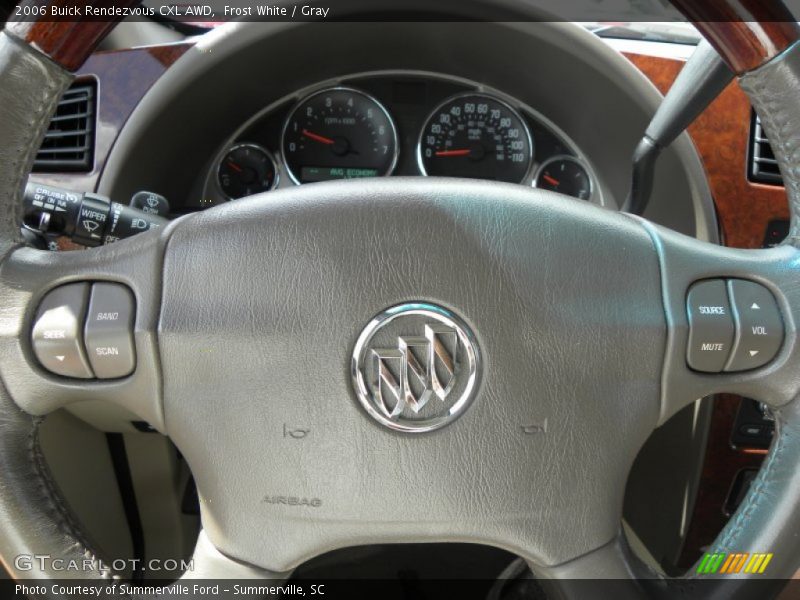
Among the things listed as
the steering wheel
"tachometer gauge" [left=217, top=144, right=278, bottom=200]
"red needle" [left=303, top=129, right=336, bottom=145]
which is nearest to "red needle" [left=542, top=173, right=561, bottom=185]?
"red needle" [left=303, top=129, right=336, bottom=145]

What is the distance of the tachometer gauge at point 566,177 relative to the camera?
1690mm

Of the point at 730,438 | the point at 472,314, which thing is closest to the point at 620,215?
the point at 472,314

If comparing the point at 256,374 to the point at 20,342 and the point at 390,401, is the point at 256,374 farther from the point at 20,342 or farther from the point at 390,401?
the point at 20,342

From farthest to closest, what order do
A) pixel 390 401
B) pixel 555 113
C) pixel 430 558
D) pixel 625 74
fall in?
pixel 555 113 → pixel 625 74 → pixel 430 558 → pixel 390 401

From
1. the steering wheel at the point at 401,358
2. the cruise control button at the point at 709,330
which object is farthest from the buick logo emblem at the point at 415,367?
the cruise control button at the point at 709,330

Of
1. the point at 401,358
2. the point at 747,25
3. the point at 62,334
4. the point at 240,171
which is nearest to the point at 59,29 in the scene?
the point at 62,334

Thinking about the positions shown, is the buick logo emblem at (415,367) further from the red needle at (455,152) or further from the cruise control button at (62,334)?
the red needle at (455,152)

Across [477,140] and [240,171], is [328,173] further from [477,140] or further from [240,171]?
[477,140]

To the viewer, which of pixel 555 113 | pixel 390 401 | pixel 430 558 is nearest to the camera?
pixel 390 401

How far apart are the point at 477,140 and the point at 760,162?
1.88ft

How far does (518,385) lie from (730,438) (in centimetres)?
94

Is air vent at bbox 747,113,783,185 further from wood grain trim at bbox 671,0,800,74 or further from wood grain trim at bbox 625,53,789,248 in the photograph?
wood grain trim at bbox 671,0,800,74

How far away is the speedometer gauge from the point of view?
5.55ft

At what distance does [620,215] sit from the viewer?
0.83 m
